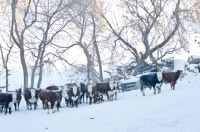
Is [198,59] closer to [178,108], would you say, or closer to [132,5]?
[132,5]

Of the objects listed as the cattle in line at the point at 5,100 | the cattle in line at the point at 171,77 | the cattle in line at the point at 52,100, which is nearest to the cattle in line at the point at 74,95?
the cattle in line at the point at 52,100

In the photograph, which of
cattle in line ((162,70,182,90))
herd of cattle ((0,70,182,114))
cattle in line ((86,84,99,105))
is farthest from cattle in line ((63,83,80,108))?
cattle in line ((162,70,182,90))

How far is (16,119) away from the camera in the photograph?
1894 centimetres

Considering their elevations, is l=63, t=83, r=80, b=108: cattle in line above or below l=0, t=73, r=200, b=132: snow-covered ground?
above

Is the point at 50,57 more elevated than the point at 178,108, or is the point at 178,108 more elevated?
the point at 50,57

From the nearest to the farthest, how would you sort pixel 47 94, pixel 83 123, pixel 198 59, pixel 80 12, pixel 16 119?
pixel 83 123 < pixel 16 119 < pixel 47 94 < pixel 80 12 < pixel 198 59

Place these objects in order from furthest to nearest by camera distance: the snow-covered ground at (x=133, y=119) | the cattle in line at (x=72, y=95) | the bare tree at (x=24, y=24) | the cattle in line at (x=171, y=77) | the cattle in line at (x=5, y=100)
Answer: the bare tree at (x=24, y=24), the cattle in line at (x=72, y=95), the cattle in line at (x=171, y=77), the cattle in line at (x=5, y=100), the snow-covered ground at (x=133, y=119)

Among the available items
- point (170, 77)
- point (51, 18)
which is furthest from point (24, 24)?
point (170, 77)

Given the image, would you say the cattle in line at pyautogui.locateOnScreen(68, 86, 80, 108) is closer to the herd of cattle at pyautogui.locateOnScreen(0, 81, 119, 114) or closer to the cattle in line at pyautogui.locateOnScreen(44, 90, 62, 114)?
the herd of cattle at pyautogui.locateOnScreen(0, 81, 119, 114)

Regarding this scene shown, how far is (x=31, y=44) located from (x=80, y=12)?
7.50 metres

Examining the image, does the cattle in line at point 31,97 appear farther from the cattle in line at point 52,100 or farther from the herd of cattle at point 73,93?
the cattle in line at point 52,100

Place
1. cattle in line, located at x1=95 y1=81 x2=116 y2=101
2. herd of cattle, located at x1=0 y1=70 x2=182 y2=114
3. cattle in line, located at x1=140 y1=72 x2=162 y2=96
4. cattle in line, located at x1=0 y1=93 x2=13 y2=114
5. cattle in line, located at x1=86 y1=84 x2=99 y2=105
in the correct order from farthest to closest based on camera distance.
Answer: cattle in line, located at x1=86 y1=84 x2=99 y2=105 < cattle in line, located at x1=95 y1=81 x2=116 y2=101 < cattle in line, located at x1=140 y1=72 x2=162 y2=96 < cattle in line, located at x1=0 y1=93 x2=13 y2=114 < herd of cattle, located at x1=0 y1=70 x2=182 y2=114

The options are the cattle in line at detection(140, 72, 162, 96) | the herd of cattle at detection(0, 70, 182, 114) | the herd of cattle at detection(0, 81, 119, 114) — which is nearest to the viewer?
the herd of cattle at detection(0, 70, 182, 114)

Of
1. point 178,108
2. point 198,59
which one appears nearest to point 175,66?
point 198,59
